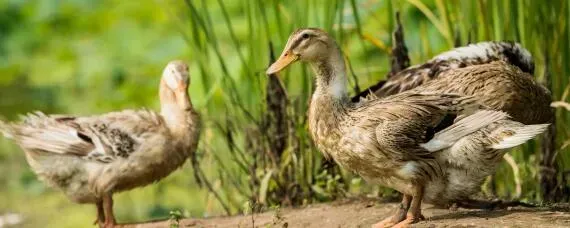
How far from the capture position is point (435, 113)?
21.1ft

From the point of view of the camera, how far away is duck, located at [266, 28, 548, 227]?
6.28m

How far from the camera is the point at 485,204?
6.95 m

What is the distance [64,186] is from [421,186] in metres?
2.26

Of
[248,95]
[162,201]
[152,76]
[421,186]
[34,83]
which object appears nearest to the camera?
[421,186]

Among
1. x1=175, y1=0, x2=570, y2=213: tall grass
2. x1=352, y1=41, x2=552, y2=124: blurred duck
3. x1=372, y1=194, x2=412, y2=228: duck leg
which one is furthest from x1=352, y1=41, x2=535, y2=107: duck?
x1=372, y1=194, x2=412, y2=228: duck leg

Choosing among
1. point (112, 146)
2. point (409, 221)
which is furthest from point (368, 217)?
point (112, 146)

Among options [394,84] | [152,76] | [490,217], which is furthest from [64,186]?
[152,76]

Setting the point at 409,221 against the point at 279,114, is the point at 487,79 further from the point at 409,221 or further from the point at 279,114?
the point at 279,114

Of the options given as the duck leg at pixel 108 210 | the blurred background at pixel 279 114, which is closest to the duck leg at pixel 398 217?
the blurred background at pixel 279 114

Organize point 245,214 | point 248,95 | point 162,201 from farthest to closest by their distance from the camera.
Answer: point 162,201, point 248,95, point 245,214

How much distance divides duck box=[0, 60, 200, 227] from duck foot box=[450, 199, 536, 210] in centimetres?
157

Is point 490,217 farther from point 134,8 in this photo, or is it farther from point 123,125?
point 134,8

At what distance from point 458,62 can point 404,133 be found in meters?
1.40

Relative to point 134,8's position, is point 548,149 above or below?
below
